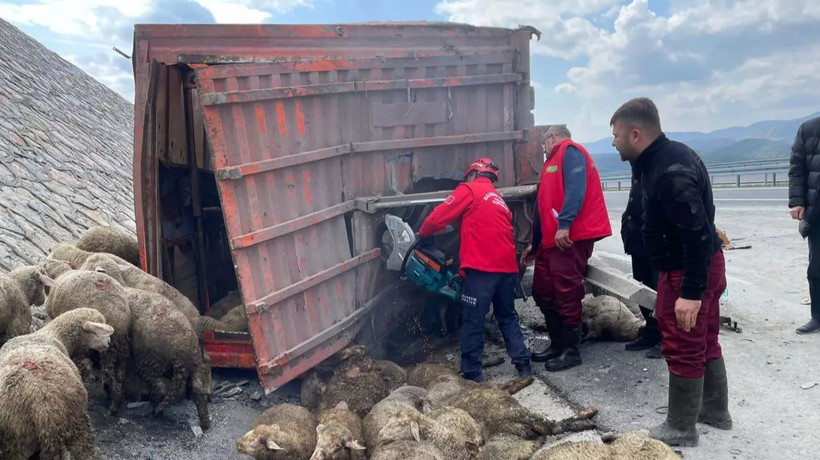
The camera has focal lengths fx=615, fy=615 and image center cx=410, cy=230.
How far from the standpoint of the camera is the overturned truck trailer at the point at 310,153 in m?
5.26

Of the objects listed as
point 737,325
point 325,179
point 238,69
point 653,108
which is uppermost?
point 238,69

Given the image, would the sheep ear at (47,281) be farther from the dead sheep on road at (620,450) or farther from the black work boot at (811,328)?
the black work boot at (811,328)

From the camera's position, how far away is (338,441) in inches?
162

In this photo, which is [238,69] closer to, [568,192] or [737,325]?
[568,192]

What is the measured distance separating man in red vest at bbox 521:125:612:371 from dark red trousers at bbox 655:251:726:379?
151 centimetres

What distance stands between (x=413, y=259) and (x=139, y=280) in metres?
2.67

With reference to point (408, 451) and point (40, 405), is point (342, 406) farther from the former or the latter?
point (40, 405)

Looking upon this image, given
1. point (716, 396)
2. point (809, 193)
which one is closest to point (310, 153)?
point (716, 396)

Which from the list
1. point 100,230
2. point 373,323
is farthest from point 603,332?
point 100,230

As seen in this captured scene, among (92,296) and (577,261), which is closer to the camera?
(92,296)

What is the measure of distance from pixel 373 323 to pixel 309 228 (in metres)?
1.34

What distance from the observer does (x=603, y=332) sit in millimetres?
6617

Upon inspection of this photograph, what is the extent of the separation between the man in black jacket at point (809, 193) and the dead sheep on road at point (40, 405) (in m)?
6.57

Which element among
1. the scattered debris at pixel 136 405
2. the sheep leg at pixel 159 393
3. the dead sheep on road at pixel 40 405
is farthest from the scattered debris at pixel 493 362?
the dead sheep on road at pixel 40 405
